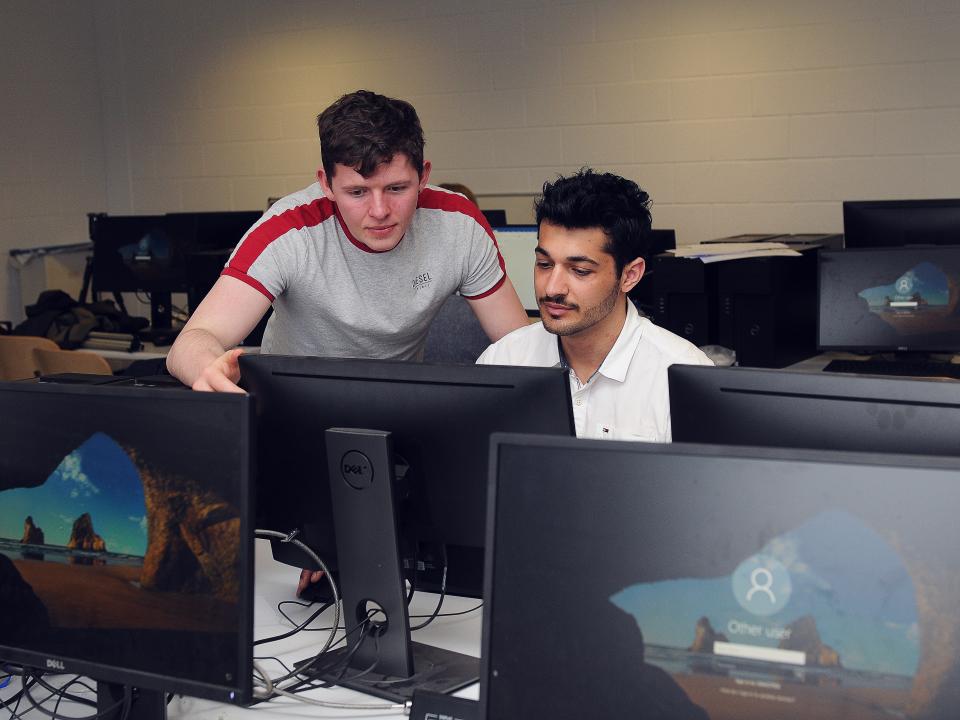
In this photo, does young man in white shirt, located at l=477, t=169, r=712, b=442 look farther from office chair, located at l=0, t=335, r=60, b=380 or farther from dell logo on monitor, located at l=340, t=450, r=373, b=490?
office chair, located at l=0, t=335, r=60, b=380

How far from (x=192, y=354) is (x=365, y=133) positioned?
0.50 m

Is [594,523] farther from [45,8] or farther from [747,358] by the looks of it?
[45,8]

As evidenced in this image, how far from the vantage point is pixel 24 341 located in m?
3.72

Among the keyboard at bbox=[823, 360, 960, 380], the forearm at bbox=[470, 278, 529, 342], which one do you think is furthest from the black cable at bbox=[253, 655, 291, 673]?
the keyboard at bbox=[823, 360, 960, 380]

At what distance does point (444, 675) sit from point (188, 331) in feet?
2.91

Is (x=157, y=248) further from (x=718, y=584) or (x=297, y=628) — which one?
(x=718, y=584)

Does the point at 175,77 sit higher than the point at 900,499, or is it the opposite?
the point at 175,77

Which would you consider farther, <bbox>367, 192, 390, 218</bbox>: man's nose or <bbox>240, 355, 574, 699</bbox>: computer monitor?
<bbox>367, 192, 390, 218</bbox>: man's nose

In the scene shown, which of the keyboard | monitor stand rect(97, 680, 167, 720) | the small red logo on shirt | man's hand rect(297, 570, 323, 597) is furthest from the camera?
the keyboard

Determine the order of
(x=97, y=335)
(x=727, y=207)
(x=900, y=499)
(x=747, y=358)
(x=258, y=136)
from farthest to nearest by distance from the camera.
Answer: (x=258, y=136) < (x=727, y=207) < (x=97, y=335) < (x=747, y=358) < (x=900, y=499)

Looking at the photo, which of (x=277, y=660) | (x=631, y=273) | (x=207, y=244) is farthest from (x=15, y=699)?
(x=207, y=244)

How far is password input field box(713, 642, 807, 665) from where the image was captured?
0.89 metres

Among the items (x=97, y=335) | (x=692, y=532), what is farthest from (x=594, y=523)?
(x=97, y=335)

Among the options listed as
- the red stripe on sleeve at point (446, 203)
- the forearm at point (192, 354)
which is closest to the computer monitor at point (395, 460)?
the forearm at point (192, 354)
